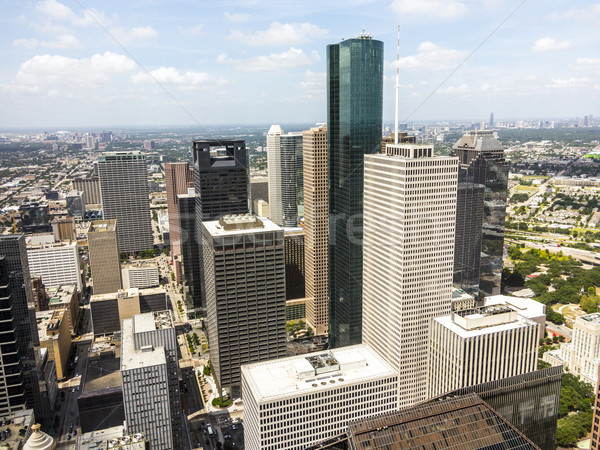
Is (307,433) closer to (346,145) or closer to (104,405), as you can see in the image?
(104,405)

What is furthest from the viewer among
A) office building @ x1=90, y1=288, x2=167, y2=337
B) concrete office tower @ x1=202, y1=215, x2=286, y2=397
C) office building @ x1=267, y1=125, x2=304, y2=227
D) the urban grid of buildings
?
office building @ x1=267, y1=125, x2=304, y2=227

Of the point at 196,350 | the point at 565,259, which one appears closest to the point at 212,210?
the point at 196,350

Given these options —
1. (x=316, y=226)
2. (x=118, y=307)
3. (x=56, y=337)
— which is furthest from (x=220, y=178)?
(x=56, y=337)

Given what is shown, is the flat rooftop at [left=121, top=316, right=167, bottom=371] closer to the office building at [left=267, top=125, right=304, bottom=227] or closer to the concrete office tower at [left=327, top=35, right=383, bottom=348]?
the concrete office tower at [left=327, top=35, right=383, bottom=348]

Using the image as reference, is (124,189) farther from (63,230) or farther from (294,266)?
(294,266)

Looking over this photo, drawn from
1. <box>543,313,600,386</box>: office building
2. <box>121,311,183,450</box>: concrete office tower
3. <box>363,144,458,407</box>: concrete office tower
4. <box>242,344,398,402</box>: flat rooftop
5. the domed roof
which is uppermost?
<box>363,144,458,407</box>: concrete office tower

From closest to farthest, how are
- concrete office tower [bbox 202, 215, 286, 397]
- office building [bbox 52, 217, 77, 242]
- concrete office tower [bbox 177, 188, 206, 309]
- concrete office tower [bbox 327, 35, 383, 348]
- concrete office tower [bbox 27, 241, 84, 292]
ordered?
concrete office tower [bbox 202, 215, 286, 397]
concrete office tower [bbox 327, 35, 383, 348]
concrete office tower [bbox 177, 188, 206, 309]
concrete office tower [bbox 27, 241, 84, 292]
office building [bbox 52, 217, 77, 242]

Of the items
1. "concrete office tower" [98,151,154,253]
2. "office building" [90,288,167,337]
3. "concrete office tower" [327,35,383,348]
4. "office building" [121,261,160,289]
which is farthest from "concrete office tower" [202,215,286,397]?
"concrete office tower" [98,151,154,253]
